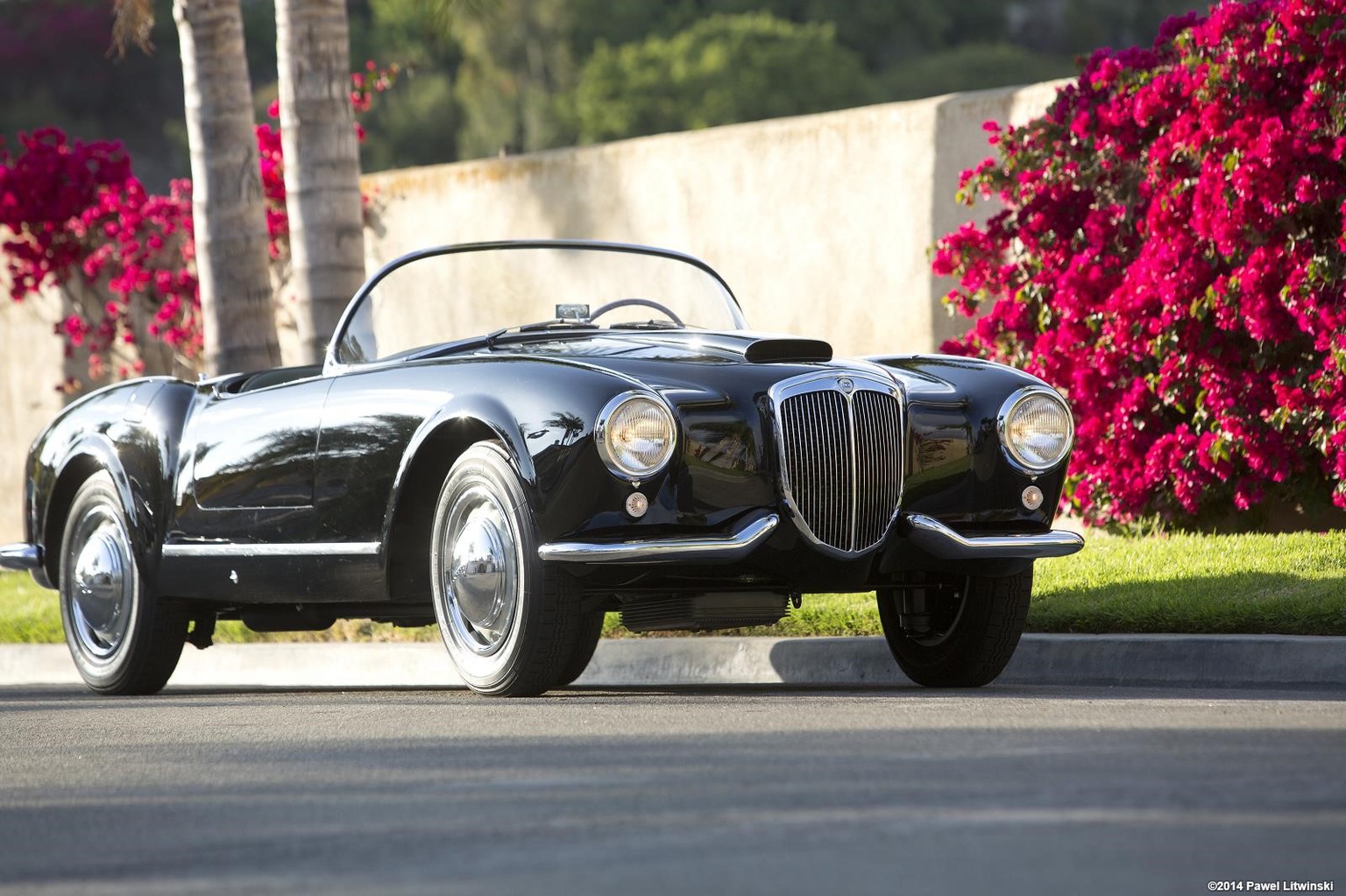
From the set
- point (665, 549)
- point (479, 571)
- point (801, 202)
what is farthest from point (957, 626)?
point (801, 202)

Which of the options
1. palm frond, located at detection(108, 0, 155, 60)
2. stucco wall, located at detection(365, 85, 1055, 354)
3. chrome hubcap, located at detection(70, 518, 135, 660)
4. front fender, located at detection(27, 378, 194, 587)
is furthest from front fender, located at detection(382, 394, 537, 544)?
palm frond, located at detection(108, 0, 155, 60)

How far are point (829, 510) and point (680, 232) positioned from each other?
7.27m

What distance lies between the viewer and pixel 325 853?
3.89 meters

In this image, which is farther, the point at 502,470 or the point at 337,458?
the point at 337,458

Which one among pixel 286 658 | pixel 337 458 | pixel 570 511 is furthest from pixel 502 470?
pixel 286 658

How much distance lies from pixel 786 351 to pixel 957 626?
117 centimetres

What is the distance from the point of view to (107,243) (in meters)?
16.9

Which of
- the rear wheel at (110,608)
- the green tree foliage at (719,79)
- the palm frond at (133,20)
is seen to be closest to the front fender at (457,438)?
the rear wheel at (110,608)

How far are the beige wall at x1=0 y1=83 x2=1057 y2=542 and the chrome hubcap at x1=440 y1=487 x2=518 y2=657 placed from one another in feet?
18.7

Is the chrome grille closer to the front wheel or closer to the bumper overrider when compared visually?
the bumper overrider

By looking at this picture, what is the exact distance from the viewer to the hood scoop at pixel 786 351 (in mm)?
6531

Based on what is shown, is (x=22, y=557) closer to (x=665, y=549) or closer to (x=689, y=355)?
(x=689, y=355)

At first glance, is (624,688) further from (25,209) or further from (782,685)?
(25,209)

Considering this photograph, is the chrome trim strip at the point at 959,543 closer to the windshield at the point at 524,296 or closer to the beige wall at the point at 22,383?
the windshield at the point at 524,296
